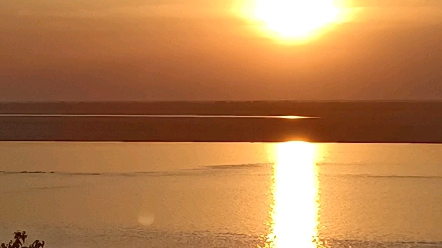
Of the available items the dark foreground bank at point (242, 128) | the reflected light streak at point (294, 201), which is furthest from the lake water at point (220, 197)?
the dark foreground bank at point (242, 128)

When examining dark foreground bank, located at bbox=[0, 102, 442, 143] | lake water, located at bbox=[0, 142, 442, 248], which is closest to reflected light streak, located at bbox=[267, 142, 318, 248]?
lake water, located at bbox=[0, 142, 442, 248]

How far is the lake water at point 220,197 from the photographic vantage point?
28.6ft

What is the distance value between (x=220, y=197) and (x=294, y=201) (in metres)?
1.16

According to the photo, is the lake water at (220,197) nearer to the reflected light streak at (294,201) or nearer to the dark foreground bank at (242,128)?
the reflected light streak at (294,201)

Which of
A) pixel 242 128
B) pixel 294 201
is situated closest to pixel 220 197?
pixel 294 201

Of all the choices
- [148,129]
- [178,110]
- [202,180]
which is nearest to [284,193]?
[202,180]

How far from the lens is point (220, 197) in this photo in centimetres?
1129

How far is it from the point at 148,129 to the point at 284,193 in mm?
12103

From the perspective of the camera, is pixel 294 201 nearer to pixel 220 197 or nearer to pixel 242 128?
pixel 220 197

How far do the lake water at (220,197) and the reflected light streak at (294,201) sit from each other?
2cm

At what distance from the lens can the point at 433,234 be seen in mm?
8836

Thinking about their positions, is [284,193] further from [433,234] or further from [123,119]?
[123,119]

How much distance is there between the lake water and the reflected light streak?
2 centimetres

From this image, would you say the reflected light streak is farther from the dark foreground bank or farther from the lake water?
the dark foreground bank
